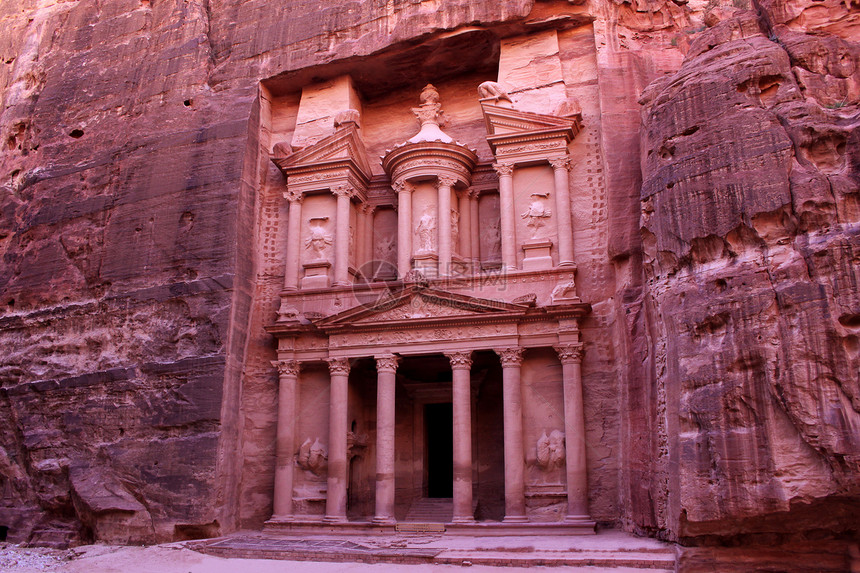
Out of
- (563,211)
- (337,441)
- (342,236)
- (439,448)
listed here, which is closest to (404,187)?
(342,236)

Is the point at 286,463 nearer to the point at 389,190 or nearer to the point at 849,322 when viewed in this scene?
the point at 389,190

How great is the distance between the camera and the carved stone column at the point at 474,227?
56.0 ft

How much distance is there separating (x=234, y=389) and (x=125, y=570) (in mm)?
4261

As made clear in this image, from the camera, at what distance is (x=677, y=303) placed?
37.0 feet

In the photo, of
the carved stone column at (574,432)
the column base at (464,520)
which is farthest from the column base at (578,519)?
the column base at (464,520)

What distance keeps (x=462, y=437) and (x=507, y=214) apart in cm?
481

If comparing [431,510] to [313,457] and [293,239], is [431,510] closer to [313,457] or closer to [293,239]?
[313,457]

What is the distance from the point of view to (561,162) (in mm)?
15641

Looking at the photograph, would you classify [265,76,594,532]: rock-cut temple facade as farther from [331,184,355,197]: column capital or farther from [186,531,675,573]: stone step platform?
[186,531,675,573]: stone step platform

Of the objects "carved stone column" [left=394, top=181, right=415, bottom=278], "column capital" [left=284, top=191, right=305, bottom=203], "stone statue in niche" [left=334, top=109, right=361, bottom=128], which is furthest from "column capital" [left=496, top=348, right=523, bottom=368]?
"stone statue in niche" [left=334, top=109, right=361, bottom=128]

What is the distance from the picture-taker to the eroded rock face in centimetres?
950

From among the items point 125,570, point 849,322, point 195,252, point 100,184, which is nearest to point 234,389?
point 195,252

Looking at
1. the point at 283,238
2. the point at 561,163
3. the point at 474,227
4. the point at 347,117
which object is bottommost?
the point at 283,238

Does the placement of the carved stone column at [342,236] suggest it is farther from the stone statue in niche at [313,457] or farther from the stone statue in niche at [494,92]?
the stone statue in niche at [494,92]
